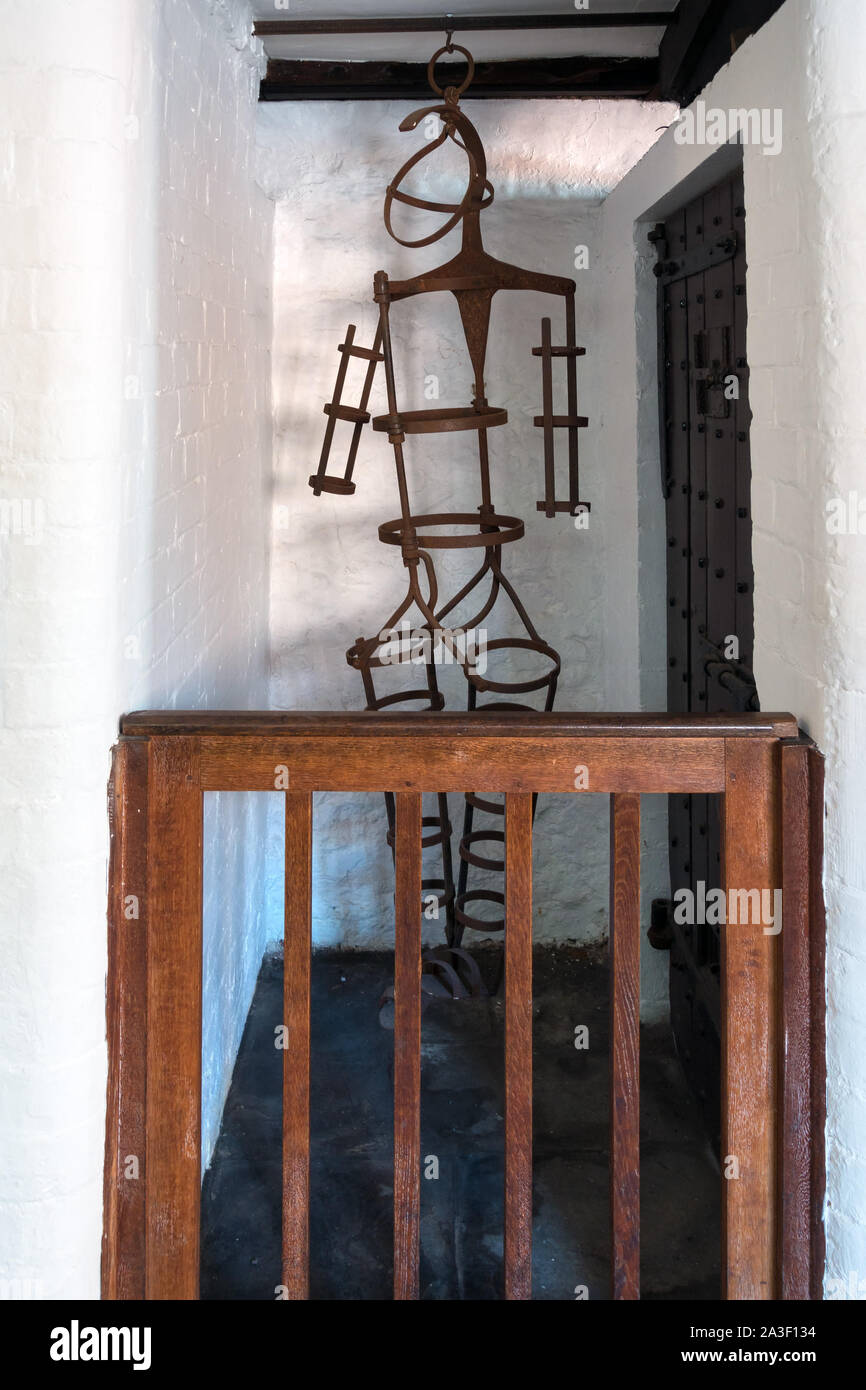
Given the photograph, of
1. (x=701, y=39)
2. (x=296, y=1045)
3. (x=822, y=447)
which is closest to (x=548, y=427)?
(x=701, y=39)

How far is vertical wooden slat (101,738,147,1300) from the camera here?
5.87ft

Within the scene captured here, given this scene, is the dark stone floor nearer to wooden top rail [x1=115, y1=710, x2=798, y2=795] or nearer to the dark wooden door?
the dark wooden door

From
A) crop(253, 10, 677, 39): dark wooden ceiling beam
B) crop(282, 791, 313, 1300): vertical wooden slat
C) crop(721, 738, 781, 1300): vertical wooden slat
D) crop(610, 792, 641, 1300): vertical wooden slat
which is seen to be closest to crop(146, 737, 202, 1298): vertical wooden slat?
crop(282, 791, 313, 1300): vertical wooden slat

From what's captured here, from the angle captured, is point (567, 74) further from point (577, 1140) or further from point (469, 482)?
point (577, 1140)

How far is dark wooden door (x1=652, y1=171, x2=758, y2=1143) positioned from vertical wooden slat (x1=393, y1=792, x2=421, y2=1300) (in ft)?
2.75

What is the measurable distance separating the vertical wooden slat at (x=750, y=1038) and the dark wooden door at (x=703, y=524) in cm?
57

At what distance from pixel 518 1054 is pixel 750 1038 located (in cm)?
33

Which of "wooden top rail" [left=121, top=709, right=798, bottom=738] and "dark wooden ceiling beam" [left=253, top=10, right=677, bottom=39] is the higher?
"dark wooden ceiling beam" [left=253, top=10, right=677, bottom=39]

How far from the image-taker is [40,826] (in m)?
1.71

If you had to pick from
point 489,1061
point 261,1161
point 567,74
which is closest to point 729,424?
point 567,74

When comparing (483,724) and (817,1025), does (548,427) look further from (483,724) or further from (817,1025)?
(817,1025)

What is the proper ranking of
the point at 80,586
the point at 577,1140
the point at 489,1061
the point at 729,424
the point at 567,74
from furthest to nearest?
1. the point at 567,74
2. the point at 489,1061
3. the point at 577,1140
4. the point at 729,424
5. the point at 80,586

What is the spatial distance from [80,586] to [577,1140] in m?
1.69

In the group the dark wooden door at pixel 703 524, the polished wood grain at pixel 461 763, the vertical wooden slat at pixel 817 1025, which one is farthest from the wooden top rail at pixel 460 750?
the dark wooden door at pixel 703 524
